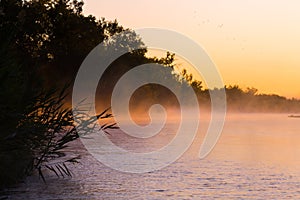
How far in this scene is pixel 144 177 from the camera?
23406 mm

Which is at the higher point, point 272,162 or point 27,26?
point 27,26

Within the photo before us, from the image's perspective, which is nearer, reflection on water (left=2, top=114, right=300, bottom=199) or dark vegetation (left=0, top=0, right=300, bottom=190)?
dark vegetation (left=0, top=0, right=300, bottom=190)

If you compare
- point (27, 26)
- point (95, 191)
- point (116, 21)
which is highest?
point (116, 21)

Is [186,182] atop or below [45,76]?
below

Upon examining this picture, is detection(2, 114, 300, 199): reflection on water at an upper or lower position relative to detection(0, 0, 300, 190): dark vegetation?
lower

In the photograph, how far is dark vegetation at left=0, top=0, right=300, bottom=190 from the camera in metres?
14.0

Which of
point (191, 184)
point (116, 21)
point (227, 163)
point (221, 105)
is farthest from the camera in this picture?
point (221, 105)

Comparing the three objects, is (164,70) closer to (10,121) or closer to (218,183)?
(218,183)

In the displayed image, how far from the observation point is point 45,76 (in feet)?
203

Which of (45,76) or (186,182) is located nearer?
(186,182)

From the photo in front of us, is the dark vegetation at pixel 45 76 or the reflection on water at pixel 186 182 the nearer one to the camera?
the dark vegetation at pixel 45 76

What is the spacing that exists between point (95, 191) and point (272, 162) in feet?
38.9

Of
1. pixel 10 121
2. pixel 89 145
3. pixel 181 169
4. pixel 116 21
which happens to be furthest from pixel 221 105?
pixel 10 121

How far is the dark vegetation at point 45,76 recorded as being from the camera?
45.8 feet
